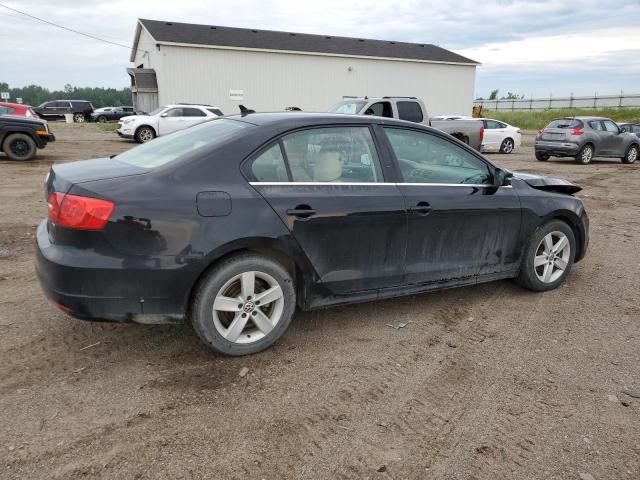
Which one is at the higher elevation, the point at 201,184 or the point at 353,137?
the point at 353,137

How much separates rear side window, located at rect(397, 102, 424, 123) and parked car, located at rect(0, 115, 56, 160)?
940 centimetres

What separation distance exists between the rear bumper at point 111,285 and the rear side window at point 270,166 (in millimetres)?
792

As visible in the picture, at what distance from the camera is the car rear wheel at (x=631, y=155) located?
62.3ft

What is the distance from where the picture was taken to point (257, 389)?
124 inches

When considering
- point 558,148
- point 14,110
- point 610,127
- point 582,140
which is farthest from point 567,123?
point 14,110

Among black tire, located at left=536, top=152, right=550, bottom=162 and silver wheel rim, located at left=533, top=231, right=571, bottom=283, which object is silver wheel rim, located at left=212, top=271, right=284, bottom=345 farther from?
black tire, located at left=536, top=152, right=550, bottom=162

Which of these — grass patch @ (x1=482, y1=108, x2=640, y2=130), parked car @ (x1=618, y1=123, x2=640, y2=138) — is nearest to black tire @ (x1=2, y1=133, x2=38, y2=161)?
parked car @ (x1=618, y1=123, x2=640, y2=138)

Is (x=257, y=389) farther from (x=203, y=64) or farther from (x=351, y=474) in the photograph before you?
(x=203, y=64)

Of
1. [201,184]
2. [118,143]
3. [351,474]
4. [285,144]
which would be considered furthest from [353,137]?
[118,143]

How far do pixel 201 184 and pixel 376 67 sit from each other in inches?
1284

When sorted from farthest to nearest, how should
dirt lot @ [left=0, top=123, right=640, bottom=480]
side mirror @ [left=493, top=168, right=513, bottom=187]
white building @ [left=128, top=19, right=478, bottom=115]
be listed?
white building @ [left=128, top=19, right=478, bottom=115]
side mirror @ [left=493, top=168, right=513, bottom=187]
dirt lot @ [left=0, top=123, right=640, bottom=480]

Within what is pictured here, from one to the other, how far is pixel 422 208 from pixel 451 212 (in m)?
0.30

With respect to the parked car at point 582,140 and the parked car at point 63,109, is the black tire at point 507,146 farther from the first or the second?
the parked car at point 63,109

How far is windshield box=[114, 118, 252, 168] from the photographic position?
348 centimetres
